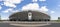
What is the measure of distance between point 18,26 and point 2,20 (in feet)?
2.92

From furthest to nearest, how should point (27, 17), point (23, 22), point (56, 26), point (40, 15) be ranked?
1. point (40, 15)
2. point (27, 17)
3. point (23, 22)
4. point (56, 26)

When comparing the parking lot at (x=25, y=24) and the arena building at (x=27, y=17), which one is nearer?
the parking lot at (x=25, y=24)

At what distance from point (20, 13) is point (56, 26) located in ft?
7.63

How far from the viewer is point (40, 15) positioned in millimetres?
8164

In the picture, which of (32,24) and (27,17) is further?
(27,17)

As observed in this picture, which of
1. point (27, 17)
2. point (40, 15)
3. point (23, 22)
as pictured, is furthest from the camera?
point (40, 15)

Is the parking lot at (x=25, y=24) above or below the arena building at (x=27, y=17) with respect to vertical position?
below

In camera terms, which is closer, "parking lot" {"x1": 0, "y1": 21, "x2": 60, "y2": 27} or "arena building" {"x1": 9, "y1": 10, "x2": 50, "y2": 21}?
"parking lot" {"x1": 0, "y1": 21, "x2": 60, "y2": 27}

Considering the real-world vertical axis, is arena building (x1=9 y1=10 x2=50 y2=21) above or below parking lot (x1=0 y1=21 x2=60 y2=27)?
above

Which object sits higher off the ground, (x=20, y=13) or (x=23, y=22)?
(x=20, y=13)

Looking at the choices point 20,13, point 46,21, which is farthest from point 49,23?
point 20,13

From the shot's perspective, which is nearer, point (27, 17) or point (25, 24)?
point (25, 24)

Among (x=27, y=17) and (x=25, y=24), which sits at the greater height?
(x=27, y=17)

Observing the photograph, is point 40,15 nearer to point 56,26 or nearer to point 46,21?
point 46,21
